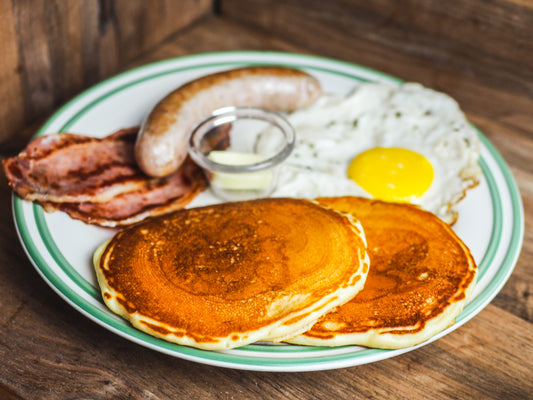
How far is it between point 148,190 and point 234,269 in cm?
59

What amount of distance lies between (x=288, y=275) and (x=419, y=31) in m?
1.95

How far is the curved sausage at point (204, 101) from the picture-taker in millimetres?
2023

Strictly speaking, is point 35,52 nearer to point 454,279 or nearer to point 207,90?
point 207,90

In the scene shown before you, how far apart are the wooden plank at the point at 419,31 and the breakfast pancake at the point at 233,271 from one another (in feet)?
5.05

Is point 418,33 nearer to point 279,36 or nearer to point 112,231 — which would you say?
point 279,36

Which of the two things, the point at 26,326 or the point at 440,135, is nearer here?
the point at 26,326

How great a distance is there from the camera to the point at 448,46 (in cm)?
300

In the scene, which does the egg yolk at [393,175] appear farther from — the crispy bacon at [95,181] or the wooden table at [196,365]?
the crispy bacon at [95,181]

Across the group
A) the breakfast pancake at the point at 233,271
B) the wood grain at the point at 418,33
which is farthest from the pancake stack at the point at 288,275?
the wood grain at the point at 418,33

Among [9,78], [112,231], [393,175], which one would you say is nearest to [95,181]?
[112,231]

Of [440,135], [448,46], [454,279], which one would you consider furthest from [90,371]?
[448,46]

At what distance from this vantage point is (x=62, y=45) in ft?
8.10

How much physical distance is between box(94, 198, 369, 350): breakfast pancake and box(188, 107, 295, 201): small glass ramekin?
0.22m

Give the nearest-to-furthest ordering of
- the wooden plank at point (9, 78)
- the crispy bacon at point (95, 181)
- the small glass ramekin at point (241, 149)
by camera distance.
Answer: the crispy bacon at point (95, 181) < the small glass ramekin at point (241, 149) < the wooden plank at point (9, 78)
